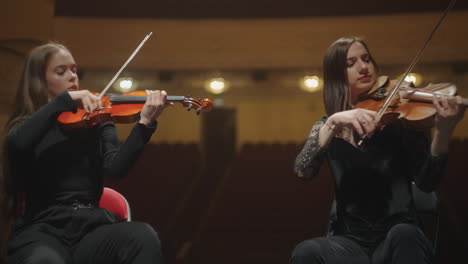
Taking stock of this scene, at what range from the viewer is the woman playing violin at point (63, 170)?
1004 millimetres

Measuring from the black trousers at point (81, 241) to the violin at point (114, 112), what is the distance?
195 millimetres

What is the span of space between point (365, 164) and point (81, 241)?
25.7 inches

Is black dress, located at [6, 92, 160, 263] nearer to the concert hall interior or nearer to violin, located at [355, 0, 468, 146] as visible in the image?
violin, located at [355, 0, 468, 146]

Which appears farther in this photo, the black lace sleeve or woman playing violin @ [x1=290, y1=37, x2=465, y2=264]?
A: the black lace sleeve

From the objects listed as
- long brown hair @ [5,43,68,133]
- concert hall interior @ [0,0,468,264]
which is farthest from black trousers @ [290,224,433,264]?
concert hall interior @ [0,0,468,264]

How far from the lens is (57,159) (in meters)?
1.14

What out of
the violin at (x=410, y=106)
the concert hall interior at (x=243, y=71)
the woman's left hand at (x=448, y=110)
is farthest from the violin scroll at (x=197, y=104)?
the concert hall interior at (x=243, y=71)

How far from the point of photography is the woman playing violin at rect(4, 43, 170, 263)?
1.00m

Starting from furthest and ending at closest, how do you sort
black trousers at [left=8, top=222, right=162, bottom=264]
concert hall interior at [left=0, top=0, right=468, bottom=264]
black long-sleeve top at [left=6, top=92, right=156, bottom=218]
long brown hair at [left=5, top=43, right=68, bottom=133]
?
concert hall interior at [left=0, top=0, right=468, bottom=264] → long brown hair at [left=5, top=43, right=68, bottom=133] → black long-sleeve top at [left=6, top=92, right=156, bottom=218] → black trousers at [left=8, top=222, right=162, bottom=264]

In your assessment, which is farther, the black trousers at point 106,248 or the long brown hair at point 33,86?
the long brown hair at point 33,86

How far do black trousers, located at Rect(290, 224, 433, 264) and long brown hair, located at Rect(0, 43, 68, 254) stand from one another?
630 millimetres

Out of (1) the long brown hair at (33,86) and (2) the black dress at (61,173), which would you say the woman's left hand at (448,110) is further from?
(1) the long brown hair at (33,86)

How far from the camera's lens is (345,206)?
1.19m

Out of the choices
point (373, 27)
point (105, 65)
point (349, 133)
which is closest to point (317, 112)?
point (373, 27)
